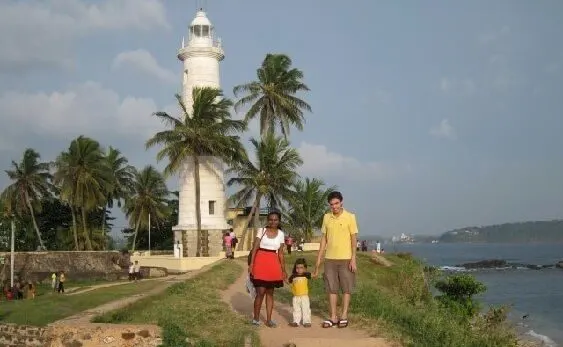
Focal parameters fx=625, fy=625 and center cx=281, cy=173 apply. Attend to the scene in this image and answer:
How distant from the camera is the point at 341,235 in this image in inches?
361

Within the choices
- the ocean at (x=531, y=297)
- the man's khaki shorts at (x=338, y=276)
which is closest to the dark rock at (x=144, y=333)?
the man's khaki shorts at (x=338, y=276)

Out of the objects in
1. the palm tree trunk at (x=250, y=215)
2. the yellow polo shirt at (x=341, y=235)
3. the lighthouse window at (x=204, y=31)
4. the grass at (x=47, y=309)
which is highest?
the lighthouse window at (x=204, y=31)

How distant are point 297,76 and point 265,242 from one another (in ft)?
98.1

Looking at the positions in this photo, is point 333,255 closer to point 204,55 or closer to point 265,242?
point 265,242

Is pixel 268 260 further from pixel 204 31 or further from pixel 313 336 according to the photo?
pixel 204 31

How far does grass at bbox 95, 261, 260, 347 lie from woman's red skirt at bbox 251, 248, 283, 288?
72cm

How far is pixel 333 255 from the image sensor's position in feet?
30.2

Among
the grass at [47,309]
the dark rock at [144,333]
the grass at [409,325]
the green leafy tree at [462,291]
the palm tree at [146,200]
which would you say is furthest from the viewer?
the palm tree at [146,200]

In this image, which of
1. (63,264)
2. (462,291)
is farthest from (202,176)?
(462,291)

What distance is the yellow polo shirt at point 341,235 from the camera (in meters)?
9.16

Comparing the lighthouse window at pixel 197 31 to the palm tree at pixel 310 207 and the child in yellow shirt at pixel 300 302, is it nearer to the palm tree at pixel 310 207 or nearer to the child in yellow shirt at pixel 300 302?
the palm tree at pixel 310 207

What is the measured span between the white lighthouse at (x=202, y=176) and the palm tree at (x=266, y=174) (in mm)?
1764

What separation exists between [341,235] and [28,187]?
42906mm

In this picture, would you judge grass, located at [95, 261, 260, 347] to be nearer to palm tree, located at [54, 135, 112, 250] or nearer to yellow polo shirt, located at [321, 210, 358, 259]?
yellow polo shirt, located at [321, 210, 358, 259]
